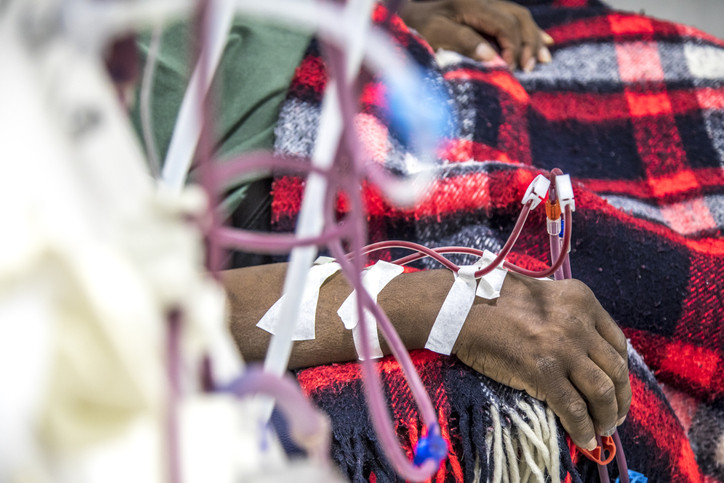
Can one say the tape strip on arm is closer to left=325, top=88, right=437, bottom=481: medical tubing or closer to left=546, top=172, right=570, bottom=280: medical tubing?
left=546, top=172, right=570, bottom=280: medical tubing

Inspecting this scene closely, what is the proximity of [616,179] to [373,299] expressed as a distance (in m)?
0.63

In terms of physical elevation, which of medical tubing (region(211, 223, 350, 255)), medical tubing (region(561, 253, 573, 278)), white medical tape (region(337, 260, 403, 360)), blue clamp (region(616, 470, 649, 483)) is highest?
medical tubing (region(211, 223, 350, 255))

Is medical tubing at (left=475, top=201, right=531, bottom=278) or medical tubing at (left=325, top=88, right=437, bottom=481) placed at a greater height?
medical tubing at (left=325, top=88, right=437, bottom=481)

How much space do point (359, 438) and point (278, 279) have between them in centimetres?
20

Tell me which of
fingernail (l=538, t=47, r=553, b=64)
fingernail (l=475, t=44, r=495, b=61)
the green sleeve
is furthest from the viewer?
fingernail (l=538, t=47, r=553, b=64)

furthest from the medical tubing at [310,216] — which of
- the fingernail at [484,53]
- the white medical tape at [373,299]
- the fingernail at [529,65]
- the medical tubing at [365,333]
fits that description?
the fingernail at [529,65]

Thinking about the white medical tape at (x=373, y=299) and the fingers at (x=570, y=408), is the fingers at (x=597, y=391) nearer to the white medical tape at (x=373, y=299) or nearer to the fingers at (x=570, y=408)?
the fingers at (x=570, y=408)

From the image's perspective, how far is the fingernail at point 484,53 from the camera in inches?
40.4

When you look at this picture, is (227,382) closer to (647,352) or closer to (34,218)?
(34,218)

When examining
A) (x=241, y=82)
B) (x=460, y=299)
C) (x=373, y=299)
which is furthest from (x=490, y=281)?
(x=241, y=82)

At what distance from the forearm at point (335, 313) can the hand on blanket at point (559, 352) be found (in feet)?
0.15

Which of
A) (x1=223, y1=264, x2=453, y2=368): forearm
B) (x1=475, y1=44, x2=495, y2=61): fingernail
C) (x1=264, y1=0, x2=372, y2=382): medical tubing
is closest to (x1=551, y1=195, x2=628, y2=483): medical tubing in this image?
(x1=223, y1=264, x2=453, y2=368): forearm

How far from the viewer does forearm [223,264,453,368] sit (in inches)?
23.6

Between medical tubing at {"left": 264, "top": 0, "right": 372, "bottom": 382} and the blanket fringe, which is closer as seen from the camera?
medical tubing at {"left": 264, "top": 0, "right": 372, "bottom": 382}
